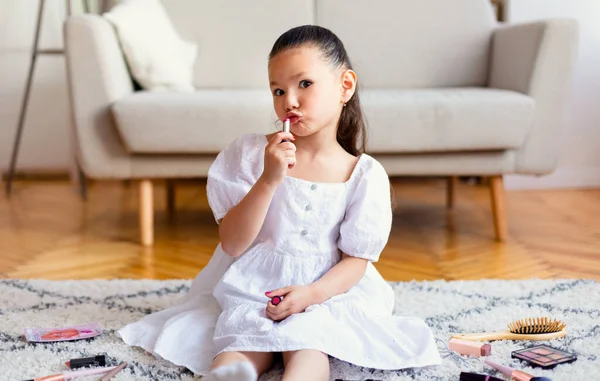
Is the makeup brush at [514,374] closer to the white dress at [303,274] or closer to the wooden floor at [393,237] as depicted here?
the white dress at [303,274]

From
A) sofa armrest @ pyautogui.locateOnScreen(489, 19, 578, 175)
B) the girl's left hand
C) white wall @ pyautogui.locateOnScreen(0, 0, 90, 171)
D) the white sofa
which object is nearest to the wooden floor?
the white sofa

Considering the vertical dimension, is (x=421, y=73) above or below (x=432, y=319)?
above

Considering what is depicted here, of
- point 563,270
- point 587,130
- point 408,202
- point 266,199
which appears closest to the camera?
point 266,199

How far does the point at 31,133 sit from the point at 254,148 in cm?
247

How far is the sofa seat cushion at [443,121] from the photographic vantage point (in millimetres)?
2021

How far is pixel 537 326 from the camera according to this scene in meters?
1.33

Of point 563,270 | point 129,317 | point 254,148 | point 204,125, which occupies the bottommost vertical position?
point 563,270

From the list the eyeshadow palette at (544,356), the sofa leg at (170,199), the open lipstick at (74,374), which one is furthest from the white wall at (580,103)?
the open lipstick at (74,374)

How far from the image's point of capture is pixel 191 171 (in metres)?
2.09

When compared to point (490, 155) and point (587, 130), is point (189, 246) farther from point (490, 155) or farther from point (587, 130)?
point (587, 130)

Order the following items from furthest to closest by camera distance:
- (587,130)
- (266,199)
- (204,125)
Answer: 1. (587,130)
2. (204,125)
3. (266,199)

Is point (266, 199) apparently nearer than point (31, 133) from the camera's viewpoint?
Yes

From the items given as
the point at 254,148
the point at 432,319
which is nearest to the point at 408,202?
the point at 432,319

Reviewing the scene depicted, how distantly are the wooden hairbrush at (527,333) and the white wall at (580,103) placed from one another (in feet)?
5.87
